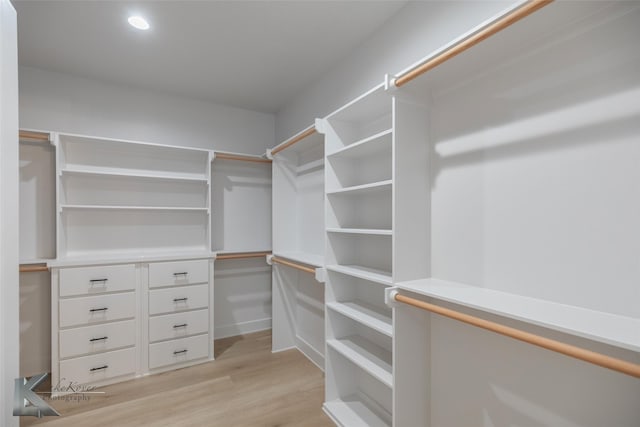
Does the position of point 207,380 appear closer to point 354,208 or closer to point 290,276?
point 290,276

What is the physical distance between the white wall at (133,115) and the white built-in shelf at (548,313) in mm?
2677

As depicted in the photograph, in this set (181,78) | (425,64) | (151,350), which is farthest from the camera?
(181,78)

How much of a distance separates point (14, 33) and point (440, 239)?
5.97 feet

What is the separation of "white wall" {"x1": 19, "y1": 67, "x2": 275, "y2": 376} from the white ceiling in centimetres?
14

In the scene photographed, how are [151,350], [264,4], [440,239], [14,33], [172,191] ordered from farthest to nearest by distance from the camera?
[172,191], [151,350], [264,4], [440,239], [14,33]

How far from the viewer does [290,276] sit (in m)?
3.03

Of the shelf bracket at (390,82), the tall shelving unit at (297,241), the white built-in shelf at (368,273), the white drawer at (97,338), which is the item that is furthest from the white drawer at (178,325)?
the shelf bracket at (390,82)

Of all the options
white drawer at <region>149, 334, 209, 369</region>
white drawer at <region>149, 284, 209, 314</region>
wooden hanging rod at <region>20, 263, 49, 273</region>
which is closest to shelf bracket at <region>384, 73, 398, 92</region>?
white drawer at <region>149, 284, 209, 314</region>

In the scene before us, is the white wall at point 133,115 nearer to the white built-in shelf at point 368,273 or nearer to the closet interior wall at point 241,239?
the closet interior wall at point 241,239

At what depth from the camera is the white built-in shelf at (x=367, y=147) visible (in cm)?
158

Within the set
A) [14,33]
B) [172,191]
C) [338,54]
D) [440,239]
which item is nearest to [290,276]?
[172,191]

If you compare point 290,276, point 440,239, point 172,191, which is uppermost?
point 172,191

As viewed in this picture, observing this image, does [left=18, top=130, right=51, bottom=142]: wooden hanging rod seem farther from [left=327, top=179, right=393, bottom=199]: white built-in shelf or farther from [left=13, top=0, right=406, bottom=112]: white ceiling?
[left=327, top=179, right=393, bottom=199]: white built-in shelf

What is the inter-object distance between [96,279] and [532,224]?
2.88 meters
